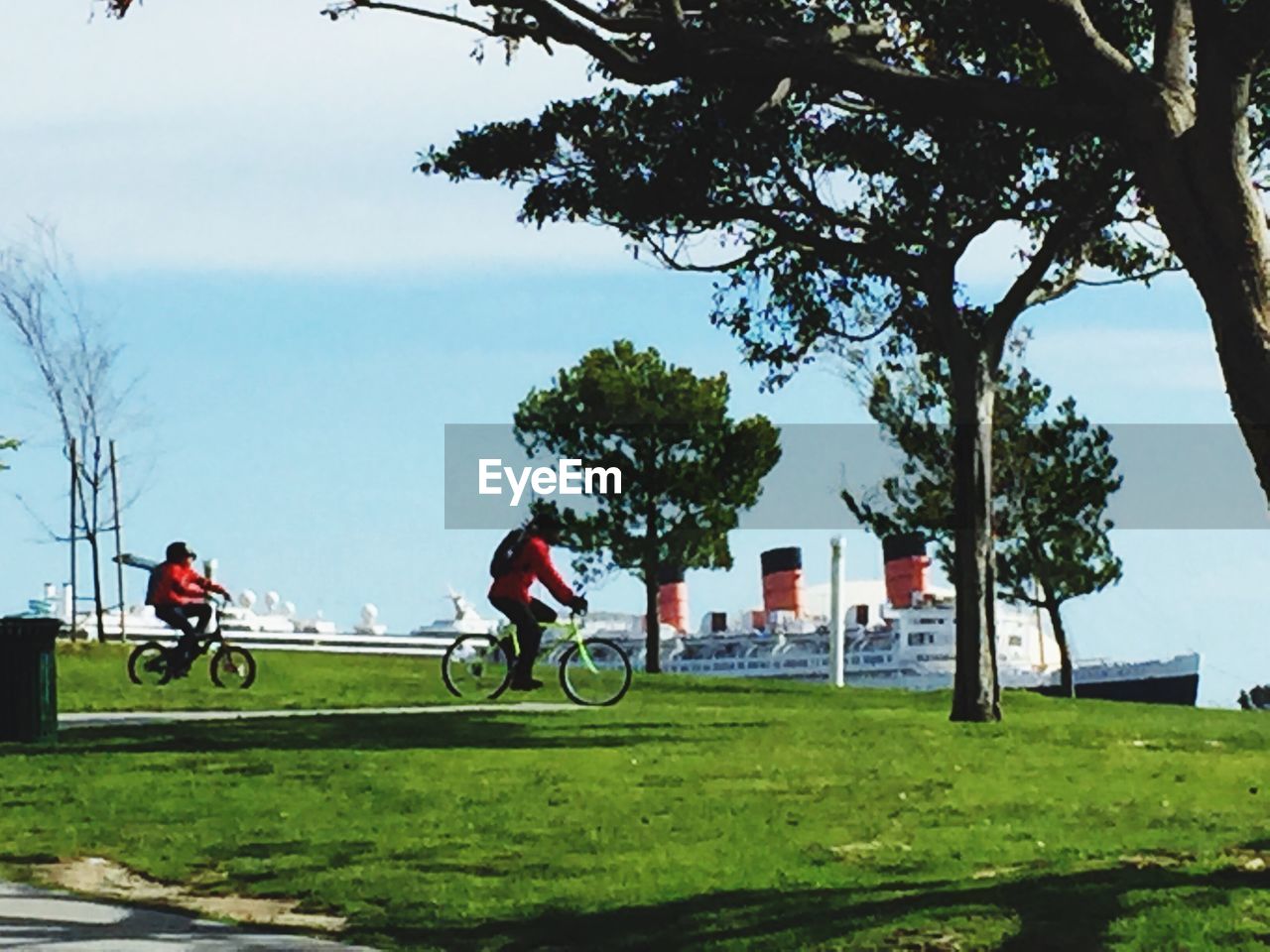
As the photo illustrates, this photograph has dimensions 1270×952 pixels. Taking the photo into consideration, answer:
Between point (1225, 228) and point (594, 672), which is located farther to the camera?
point (594, 672)

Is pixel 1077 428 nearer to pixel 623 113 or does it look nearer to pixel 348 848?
pixel 623 113

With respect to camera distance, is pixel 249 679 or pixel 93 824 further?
pixel 249 679

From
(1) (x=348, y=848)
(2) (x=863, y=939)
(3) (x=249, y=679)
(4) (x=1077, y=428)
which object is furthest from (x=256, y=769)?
(4) (x=1077, y=428)

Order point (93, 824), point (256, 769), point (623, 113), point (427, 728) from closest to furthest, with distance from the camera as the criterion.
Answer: point (93, 824) → point (256, 769) → point (427, 728) → point (623, 113)

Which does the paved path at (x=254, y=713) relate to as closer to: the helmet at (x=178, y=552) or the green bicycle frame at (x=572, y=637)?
the green bicycle frame at (x=572, y=637)

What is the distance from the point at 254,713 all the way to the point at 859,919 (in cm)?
1680

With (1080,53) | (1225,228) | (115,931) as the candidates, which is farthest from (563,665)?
(115,931)

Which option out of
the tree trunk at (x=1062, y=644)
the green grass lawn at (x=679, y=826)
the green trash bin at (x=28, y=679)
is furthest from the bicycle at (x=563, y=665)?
the tree trunk at (x=1062, y=644)

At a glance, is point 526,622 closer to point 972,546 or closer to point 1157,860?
point 972,546

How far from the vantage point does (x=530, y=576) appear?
25.8 meters

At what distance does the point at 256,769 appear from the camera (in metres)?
19.3

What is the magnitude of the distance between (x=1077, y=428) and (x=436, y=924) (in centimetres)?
5302

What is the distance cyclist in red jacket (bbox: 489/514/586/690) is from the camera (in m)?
25.2

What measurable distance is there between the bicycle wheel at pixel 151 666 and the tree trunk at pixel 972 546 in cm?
1066
